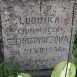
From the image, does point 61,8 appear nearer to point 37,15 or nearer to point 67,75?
point 37,15

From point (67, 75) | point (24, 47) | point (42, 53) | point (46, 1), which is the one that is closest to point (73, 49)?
point (42, 53)

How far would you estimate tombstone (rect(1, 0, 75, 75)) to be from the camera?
2463mm

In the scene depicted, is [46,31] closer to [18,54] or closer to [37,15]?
[37,15]

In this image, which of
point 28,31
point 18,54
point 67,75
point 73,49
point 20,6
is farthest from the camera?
point 73,49

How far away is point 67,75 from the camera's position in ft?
6.22

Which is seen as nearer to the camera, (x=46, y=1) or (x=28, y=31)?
(x=46, y=1)

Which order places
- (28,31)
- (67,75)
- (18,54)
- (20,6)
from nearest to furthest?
(67,75) → (20,6) → (28,31) → (18,54)

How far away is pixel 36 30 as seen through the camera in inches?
103

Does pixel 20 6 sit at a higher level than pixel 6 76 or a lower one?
higher

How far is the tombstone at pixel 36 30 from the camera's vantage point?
2.46 m

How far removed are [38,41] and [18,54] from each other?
31 cm

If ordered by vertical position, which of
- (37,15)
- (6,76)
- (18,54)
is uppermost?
(37,15)

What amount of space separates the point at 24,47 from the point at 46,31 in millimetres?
343

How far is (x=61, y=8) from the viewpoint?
2504mm
